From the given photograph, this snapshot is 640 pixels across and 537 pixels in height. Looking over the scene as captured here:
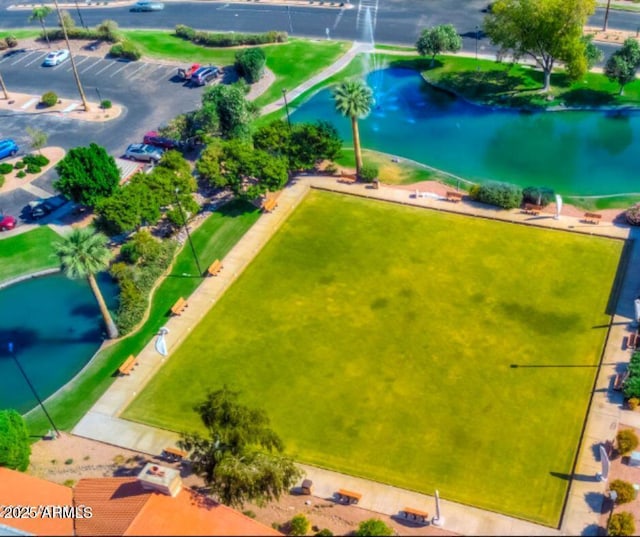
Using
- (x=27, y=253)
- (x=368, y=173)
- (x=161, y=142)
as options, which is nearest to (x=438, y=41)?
(x=368, y=173)

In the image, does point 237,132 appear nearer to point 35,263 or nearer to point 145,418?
point 35,263

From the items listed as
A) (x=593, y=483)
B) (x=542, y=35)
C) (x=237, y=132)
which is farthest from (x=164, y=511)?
(x=542, y=35)

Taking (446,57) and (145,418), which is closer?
(145,418)

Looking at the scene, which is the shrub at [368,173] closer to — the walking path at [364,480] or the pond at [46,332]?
the walking path at [364,480]

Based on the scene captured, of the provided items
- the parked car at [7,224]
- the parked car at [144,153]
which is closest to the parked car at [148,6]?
the parked car at [144,153]

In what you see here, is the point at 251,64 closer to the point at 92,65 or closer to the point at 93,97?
the point at 93,97

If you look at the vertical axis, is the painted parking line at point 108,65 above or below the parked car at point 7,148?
above

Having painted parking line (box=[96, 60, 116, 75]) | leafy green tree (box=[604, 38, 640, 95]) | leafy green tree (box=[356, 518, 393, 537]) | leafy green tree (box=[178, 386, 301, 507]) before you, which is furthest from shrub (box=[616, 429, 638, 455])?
painted parking line (box=[96, 60, 116, 75])
